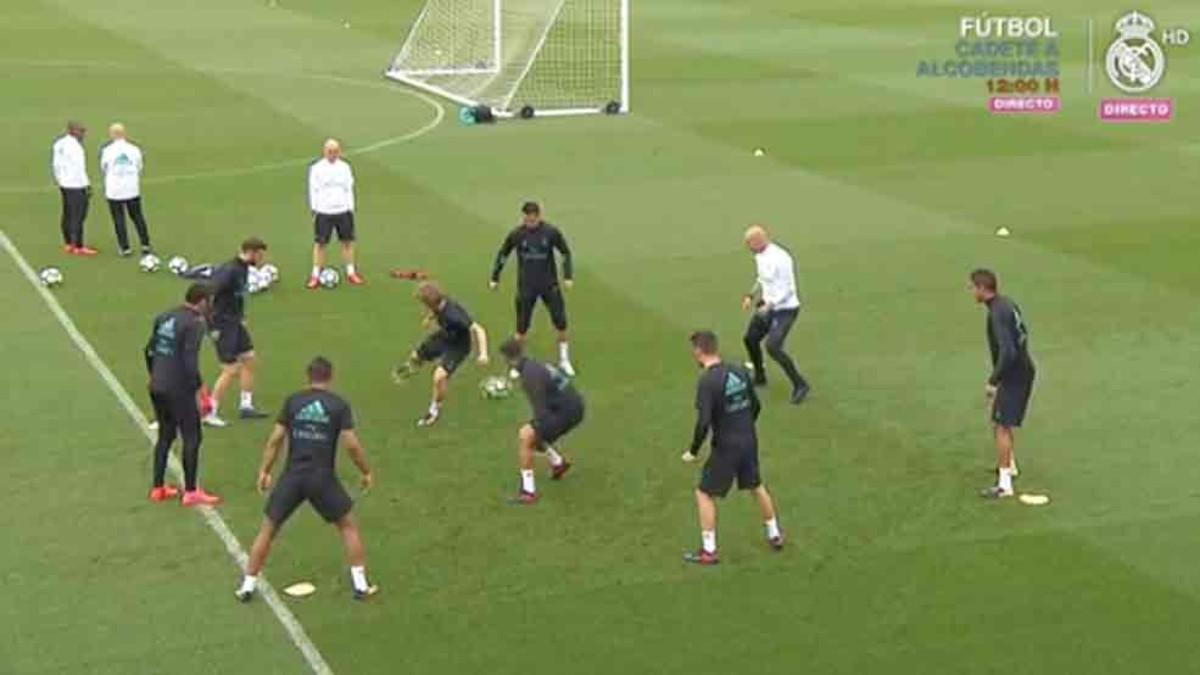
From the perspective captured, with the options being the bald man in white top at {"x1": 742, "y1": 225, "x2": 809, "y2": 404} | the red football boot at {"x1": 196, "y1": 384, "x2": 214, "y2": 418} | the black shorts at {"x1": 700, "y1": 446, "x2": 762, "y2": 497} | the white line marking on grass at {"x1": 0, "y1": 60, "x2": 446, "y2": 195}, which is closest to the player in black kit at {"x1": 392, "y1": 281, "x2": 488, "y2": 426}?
the red football boot at {"x1": 196, "y1": 384, "x2": 214, "y2": 418}

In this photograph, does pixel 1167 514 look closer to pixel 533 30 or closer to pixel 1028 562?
pixel 1028 562

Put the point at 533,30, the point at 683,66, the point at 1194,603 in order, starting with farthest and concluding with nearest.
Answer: the point at 683,66, the point at 533,30, the point at 1194,603

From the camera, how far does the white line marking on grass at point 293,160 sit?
1273 inches

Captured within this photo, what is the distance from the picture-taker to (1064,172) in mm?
32969

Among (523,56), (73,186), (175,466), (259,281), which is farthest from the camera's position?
(523,56)

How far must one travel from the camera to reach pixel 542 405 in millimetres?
17188

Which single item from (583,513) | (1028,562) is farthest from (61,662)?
(1028,562)

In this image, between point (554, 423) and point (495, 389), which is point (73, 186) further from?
point (554, 423)

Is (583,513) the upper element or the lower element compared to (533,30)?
lower

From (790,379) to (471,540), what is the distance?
18.2 feet

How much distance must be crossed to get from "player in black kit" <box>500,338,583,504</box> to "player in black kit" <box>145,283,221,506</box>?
2.76m
